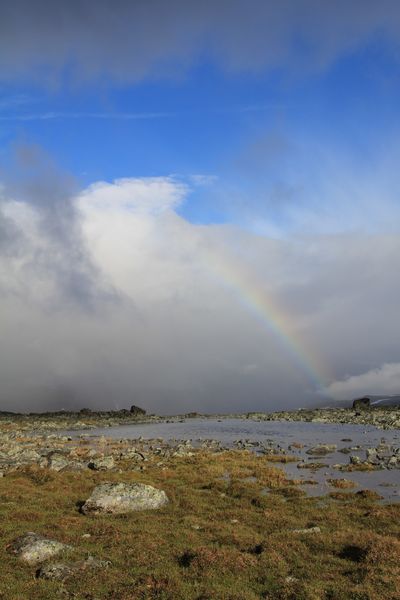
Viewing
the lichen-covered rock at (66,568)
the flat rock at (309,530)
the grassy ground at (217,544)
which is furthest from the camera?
the flat rock at (309,530)

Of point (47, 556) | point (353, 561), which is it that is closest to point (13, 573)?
point (47, 556)

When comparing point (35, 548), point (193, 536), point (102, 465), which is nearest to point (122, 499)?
point (193, 536)

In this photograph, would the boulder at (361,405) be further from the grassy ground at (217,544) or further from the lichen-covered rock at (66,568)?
the lichen-covered rock at (66,568)

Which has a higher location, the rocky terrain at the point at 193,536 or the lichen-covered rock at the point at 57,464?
the lichen-covered rock at the point at 57,464

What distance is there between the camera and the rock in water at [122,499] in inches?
1088

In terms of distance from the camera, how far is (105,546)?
21.3 m

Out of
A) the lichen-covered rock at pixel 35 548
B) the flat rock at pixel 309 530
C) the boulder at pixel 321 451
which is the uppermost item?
the lichen-covered rock at pixel 35 548

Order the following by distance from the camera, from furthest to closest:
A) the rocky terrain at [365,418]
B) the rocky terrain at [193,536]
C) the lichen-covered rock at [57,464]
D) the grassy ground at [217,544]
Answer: the rocky terrain at [365,418]
the lichen-covered rock at [57,464]
the rocky terrain at [193,536]
the grassy ground at [217,544]

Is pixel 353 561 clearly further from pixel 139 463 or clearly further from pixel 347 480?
pixel 139 463

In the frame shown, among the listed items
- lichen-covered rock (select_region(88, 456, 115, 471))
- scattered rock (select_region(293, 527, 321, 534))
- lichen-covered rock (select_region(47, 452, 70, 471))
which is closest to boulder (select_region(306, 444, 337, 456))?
lichen-covered rock (select_region(88, 456, 115, 471))

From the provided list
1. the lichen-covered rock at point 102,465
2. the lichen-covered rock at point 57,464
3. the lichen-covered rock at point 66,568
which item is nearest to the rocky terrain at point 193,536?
the lichen-covered rock at point 66,568

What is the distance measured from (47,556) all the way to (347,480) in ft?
85.9

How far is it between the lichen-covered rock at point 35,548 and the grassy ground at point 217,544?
16.8 inches

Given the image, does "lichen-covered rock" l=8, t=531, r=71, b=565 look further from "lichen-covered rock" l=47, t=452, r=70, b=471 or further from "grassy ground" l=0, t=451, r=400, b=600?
"lichen-covered rock" l=47, t=452, r=70, b=471
